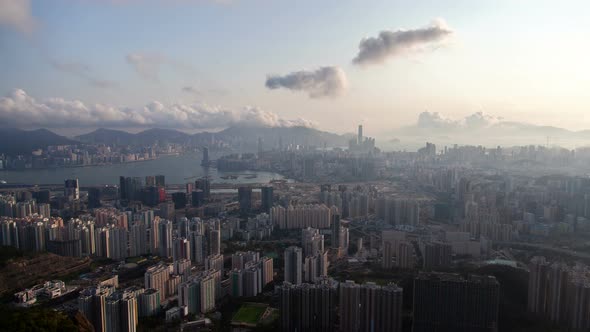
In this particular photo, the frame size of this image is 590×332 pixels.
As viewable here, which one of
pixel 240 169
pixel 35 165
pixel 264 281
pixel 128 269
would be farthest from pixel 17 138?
pixel 264 281

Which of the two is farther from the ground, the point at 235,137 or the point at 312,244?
the point at 235,137

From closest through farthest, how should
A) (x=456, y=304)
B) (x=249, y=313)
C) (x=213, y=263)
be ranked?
(x=456, y=304), (x=249, y=313), (x=213, y=263)

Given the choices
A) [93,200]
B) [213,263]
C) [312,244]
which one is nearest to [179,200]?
[93,200]

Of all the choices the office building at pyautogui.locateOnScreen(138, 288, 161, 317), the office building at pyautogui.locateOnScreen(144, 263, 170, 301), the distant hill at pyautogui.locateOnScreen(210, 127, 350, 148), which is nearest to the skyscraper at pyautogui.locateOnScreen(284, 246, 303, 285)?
the office building at pyautogui.locateOnScreen(144, 263, 170, 301)

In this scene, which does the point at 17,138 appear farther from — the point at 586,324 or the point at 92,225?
the point at 586,324

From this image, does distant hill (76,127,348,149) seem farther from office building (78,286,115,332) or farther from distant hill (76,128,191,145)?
office building (78,286,115,332)

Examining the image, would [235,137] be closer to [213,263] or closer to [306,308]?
[213,263]
